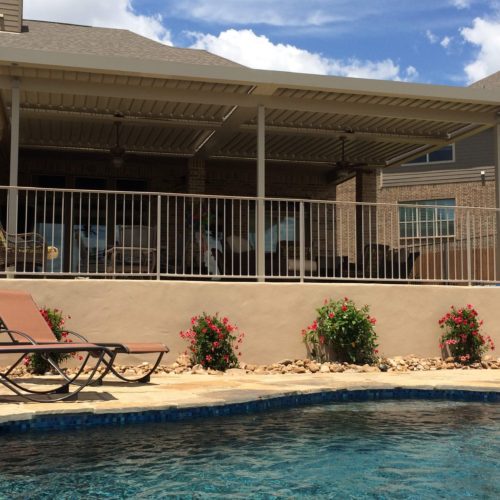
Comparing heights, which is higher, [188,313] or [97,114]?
[97,114]

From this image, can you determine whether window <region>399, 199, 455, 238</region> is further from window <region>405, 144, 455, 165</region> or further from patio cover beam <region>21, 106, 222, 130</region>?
window <region>405, 144, 455, 165</region>

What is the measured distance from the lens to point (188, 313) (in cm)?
934

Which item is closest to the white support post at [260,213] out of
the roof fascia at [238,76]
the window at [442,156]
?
the roof fascia at [238,76]

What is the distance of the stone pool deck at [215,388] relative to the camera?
18.8 ft

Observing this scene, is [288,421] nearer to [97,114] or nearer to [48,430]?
[48,430]

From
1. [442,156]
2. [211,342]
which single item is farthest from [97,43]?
[442,156]

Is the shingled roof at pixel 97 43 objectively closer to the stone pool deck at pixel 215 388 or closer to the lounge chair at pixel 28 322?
the lounge chair at pixel 28 322

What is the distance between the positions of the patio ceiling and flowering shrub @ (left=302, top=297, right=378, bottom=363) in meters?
2.99

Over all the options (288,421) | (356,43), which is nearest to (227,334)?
(288,421)

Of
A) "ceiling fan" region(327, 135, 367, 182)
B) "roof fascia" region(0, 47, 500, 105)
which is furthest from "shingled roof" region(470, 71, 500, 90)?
"roof fascia" region(0, 47, 500, 105)

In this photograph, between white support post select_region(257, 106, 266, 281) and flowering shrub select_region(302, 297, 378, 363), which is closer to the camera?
flowering shrub select_region(302, 297, 378, 363)

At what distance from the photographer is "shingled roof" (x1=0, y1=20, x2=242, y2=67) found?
1264 cm

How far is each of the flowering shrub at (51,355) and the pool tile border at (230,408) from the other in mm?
2768

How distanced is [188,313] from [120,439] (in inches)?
159
